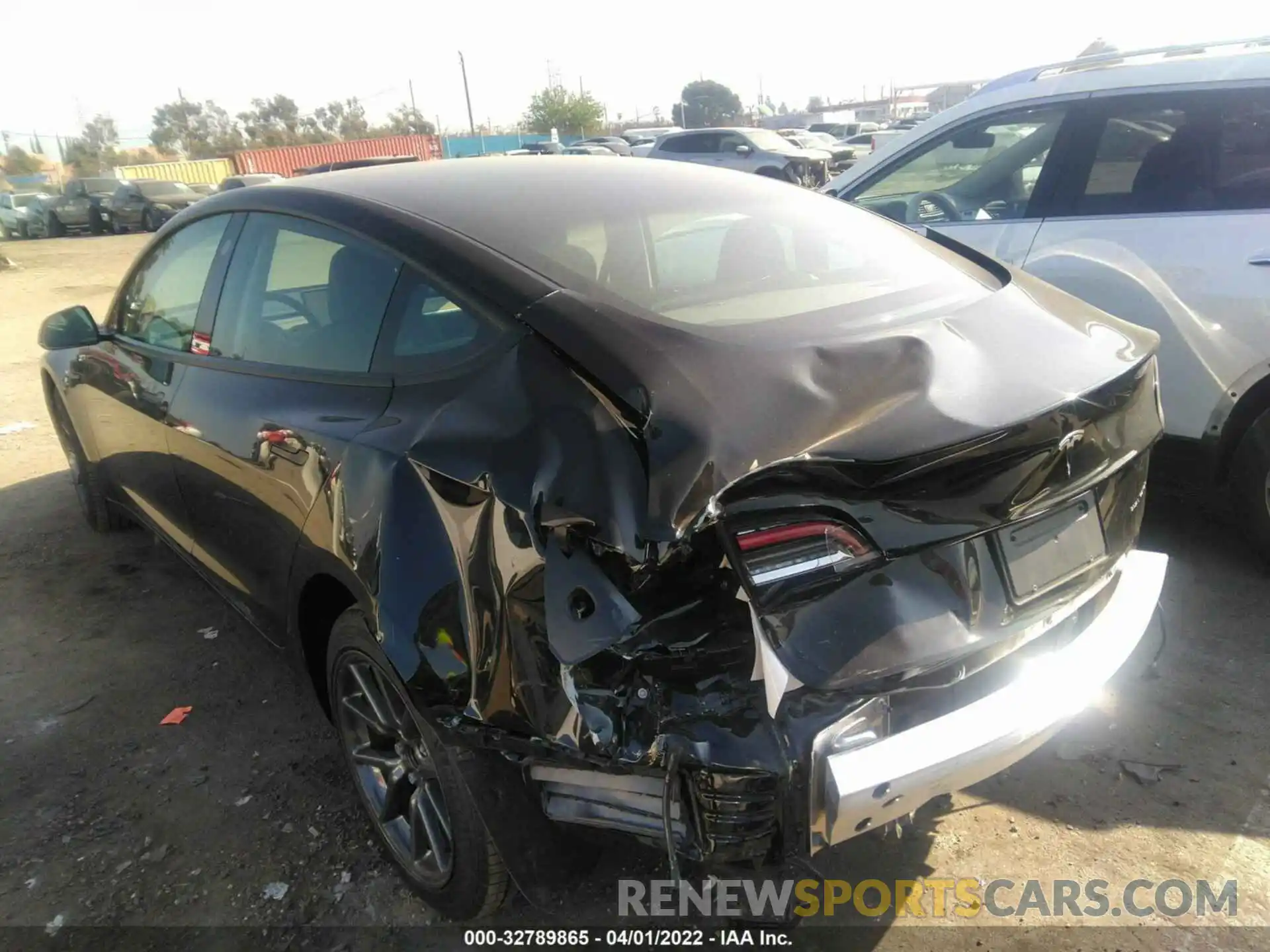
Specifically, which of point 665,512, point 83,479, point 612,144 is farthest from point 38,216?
point 665,512

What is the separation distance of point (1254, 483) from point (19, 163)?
54.3 metres

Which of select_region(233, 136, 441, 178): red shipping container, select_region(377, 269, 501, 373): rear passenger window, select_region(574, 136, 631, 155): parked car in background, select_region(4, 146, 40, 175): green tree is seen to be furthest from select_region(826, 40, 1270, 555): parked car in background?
select_region(4, 146, 40, 175): green tree

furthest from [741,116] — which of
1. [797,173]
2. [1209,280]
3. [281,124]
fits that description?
[1209,280]

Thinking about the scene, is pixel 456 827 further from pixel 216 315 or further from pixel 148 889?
pixel 216 315

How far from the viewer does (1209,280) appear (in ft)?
10.9

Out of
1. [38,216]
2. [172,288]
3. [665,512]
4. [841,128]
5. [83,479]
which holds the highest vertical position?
[172,288]

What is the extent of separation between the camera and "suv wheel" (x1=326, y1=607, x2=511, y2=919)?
6.66ft

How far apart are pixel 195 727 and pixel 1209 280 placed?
3926 millimetres

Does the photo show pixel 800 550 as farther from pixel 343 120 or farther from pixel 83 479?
pixel 343 120

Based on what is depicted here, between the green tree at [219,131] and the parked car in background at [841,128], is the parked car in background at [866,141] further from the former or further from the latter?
the green tree at [219,131]

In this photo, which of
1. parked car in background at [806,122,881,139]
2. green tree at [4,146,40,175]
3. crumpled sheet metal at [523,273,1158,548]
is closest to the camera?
crumpled sheet metal at [523,273,1158,548]

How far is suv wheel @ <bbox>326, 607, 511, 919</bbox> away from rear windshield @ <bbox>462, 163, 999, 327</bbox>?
1.00 m

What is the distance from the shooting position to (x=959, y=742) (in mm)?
1742

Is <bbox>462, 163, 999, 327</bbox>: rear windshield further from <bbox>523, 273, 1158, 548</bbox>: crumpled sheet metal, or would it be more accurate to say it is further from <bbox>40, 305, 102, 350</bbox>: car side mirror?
<bbox>40, 305, 102, 350</bbox>: car side mirror
